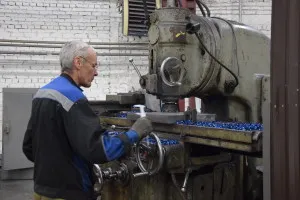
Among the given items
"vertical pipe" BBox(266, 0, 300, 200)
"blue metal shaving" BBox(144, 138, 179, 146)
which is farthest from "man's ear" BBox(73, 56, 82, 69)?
"vertical pipe" BBox(266, 0, 300, 200)

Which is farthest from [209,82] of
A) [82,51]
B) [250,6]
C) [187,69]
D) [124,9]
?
[250,6]

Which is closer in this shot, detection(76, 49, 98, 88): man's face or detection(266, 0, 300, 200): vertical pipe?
detection(266, 0, 300, 200): vertical pipe

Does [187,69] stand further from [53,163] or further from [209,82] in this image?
[53,163]

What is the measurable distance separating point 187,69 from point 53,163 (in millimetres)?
852

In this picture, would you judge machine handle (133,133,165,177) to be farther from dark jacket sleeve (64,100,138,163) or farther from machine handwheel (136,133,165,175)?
dark jacket sleeve (64,100,138,163)

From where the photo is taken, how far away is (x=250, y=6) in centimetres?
458

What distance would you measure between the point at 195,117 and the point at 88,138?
2.02 ft

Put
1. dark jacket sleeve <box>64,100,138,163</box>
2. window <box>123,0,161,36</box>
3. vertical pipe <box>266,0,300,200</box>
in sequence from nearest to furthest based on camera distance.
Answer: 1. vertical pipe <box>266,0,300,200</box>
2. dark jacket sleeve <box>64,100,138,163</box>
3. window <box>123,0,161,36</box>

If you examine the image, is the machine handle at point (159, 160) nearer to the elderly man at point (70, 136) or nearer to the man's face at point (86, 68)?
the elderly man at point (70, 136)

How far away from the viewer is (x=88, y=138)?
1.32 metres

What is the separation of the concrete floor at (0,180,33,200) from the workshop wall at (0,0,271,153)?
114cm

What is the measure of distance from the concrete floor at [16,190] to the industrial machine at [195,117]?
187 cm

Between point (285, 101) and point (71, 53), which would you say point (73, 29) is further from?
point (285, 101)

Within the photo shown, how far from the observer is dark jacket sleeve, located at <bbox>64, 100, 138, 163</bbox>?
4.35 ft
